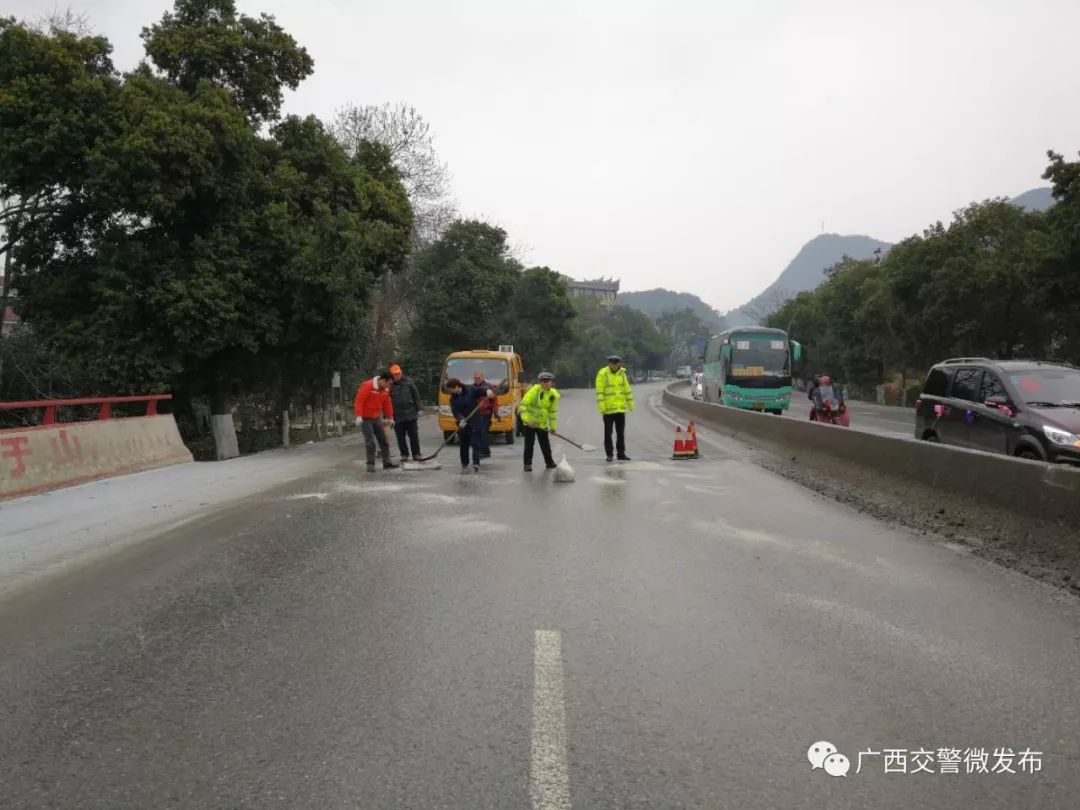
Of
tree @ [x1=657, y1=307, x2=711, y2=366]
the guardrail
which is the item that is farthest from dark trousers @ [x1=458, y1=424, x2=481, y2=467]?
tree @ [x1=657, y1=307, x2=711, y2=366]

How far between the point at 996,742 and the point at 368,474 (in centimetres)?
1120

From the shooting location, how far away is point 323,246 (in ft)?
63.4

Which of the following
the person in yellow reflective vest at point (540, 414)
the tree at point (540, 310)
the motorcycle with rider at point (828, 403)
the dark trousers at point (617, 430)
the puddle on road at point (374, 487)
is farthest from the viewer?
Result: the tree at point (540, 310)

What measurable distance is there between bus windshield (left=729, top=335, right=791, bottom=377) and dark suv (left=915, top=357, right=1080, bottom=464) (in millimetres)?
18426

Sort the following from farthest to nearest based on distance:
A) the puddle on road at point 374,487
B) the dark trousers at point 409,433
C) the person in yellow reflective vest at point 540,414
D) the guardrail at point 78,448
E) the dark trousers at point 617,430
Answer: the dark trousers at point 409,433
the dark trousers at point 617,430
the person in yellow reflective vest at point 540,414
the puddle on road at point 374,487
the guardrail at point 78,448

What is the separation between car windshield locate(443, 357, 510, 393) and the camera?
69.7 feet

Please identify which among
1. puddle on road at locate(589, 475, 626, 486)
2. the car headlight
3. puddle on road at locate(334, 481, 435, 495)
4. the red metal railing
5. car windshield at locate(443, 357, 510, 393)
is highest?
car windshield at locate(443, 357, 510, 393)

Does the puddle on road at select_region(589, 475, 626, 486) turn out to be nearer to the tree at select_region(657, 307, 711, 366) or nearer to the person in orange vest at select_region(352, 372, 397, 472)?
the person in orange vest at select_region(352, 372, 397, 472)

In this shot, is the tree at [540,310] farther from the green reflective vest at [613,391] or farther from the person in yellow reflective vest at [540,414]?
the person in yellow reflective vest at [540,414]

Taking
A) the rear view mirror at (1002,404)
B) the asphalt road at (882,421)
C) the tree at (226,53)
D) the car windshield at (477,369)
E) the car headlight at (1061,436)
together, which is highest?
the tree at (226,53)

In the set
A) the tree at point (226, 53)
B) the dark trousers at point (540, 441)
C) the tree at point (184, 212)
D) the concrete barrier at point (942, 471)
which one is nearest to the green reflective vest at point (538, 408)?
the dark trousers at point (540, 441)

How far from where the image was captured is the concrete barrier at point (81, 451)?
10.4 meters

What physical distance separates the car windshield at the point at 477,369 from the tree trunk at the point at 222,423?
5.42 m

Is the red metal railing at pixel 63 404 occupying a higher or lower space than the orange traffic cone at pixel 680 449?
higher
